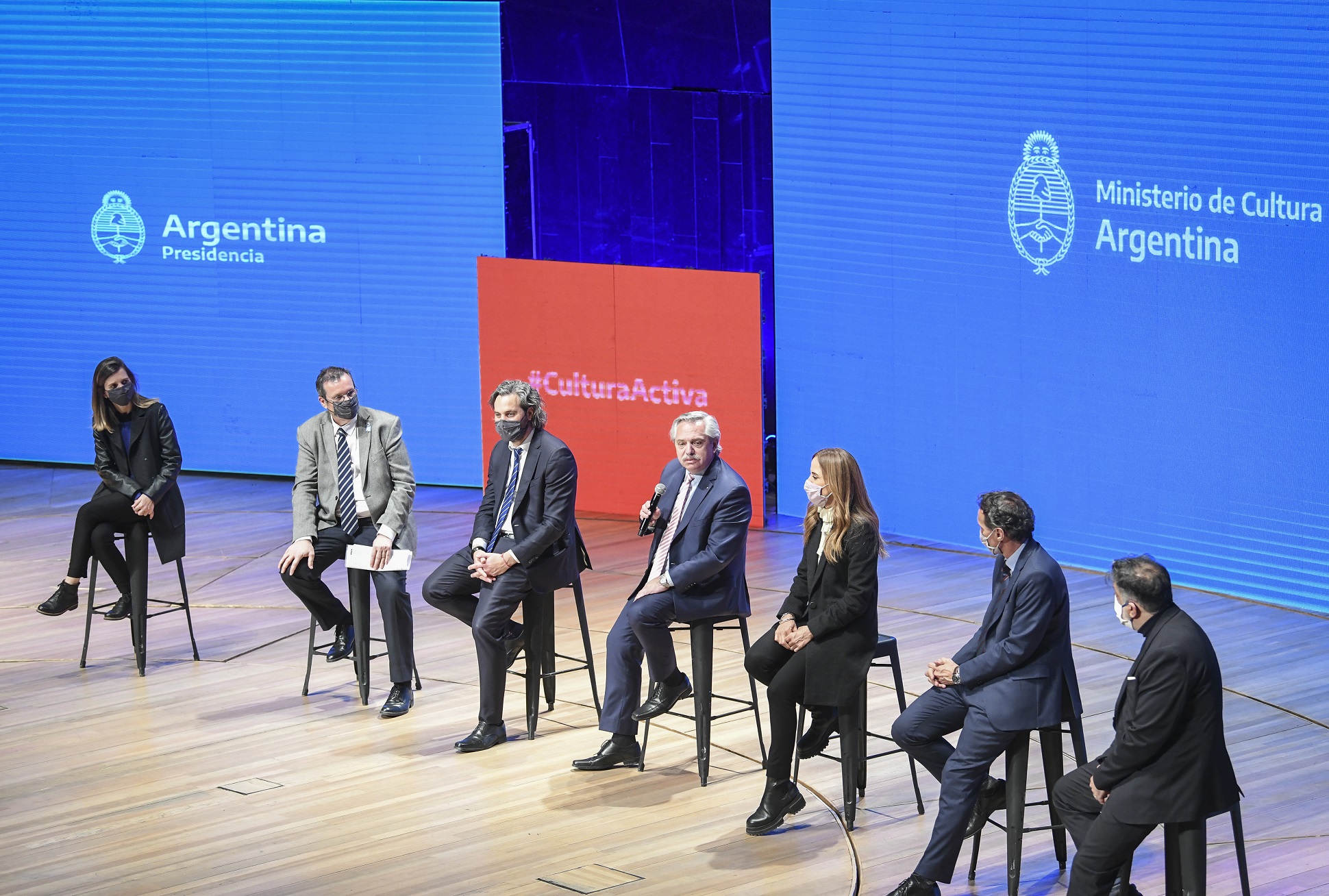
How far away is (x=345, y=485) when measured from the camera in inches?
281

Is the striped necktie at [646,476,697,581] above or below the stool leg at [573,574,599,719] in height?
above


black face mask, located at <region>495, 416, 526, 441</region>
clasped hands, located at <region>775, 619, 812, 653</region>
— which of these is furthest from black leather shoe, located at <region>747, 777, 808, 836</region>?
black face mask, located at <region>495, 416, 526, 441</region>

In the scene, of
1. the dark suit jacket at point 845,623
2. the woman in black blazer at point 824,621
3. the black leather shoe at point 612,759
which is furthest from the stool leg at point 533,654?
the dark suit jacket at point 845,623

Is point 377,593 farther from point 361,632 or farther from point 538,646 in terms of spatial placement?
point 538,646

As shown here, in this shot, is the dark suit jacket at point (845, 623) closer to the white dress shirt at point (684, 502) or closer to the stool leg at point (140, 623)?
the white dress shirt at point (684, 502)

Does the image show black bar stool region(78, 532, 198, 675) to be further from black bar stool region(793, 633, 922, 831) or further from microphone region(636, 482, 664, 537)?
black bar stool region(793, 633, 922, 831)

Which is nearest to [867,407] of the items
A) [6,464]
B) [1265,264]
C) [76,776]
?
[1265,264]

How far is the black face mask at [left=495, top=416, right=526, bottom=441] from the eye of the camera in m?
6.50

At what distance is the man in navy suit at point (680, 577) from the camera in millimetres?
6008

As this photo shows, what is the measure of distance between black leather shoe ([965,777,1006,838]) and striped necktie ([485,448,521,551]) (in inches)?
92.7

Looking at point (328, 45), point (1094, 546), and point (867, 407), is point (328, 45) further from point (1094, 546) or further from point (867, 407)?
point (1094, 546)

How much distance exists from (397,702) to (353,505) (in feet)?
2.87

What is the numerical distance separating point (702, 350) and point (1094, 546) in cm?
268

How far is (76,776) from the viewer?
6.25 metres
